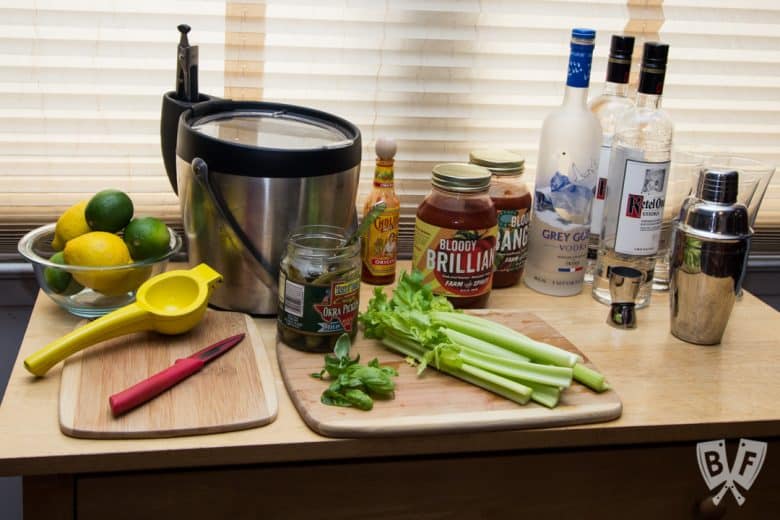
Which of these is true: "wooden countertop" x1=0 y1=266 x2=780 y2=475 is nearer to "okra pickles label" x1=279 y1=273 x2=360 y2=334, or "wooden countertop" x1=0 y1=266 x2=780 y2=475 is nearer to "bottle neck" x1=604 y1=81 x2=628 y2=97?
"okra pickles label" x1=279 y1=273 x2=360 y2=334

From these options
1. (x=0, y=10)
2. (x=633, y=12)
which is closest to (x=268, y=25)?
(x=0, y=10)

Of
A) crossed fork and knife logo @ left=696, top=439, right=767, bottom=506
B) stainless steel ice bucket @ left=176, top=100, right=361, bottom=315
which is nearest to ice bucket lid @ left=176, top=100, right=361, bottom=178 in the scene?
stainless steel ice bucket @ left=176, top=100, right=361, bottom=315

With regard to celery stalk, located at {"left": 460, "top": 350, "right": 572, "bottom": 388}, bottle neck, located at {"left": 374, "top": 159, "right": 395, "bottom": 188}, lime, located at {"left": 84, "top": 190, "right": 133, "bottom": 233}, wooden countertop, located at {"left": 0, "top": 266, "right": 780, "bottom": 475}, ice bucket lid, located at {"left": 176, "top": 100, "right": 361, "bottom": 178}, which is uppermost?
ice bucket lid, located at {"left": 176, "top": 100, "right": 361, "bottom": 178}

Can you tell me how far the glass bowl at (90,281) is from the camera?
44.1 inches

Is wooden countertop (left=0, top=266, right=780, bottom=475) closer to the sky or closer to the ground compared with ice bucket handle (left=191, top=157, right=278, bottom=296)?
closer to the ground

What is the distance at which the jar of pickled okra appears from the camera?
106 cm

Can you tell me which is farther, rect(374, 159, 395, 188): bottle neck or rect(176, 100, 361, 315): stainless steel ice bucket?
rect(374, 159, 395, 188): bottle neck

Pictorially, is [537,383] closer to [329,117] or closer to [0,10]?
[329,117]

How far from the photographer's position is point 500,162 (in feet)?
4.26

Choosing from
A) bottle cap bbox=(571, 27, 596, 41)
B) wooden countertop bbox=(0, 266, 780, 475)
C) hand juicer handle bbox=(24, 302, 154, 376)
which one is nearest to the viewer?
wooden countertop bbox=(0, 266, 780, 475)

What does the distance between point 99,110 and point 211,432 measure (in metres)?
0.64

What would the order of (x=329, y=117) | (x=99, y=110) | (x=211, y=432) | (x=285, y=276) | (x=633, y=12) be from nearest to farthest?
(x=211, y=432) < (x=285, y=276) < (x=329, y=117) < (x=99, y=110) < (x=633, y=12)

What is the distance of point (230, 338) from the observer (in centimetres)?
109

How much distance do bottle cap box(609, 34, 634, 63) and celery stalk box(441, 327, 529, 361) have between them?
1.52 feet
